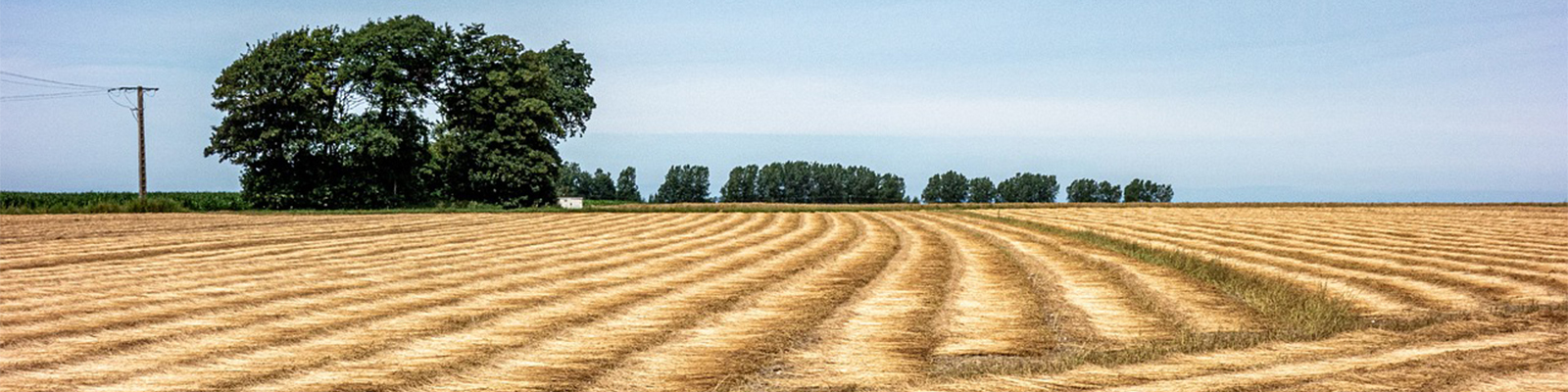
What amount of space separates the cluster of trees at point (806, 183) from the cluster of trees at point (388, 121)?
63.6 metres

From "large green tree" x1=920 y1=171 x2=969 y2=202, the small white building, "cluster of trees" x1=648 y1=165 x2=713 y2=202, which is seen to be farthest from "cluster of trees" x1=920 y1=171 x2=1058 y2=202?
the small white building

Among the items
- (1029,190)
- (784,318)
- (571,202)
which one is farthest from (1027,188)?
(784,318)

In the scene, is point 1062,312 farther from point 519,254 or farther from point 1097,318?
point 519,254

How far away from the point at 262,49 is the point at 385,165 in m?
6.54

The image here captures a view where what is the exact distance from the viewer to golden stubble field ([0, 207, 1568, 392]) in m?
5.95

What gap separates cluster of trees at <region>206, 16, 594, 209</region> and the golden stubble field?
1003 inches

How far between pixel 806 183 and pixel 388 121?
7437cm

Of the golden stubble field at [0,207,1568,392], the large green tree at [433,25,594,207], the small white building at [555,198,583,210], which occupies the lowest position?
the golden stubble field at [0,207,1568,392]

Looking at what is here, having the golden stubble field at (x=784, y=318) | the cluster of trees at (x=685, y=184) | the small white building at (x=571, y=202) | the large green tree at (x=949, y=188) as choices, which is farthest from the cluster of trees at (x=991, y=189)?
the golden stubble field at (x=784, y=318)

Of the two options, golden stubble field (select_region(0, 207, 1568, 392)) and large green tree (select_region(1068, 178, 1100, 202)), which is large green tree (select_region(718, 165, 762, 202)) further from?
golden stubble field (select_region(0, 207, 1568, 392))

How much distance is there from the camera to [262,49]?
4141cm

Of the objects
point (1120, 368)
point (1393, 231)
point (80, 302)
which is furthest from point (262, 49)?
point (1120, 368)

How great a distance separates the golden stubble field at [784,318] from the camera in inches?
234

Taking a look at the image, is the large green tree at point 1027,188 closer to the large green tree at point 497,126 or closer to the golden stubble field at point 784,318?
the large green tree at point 497,126
